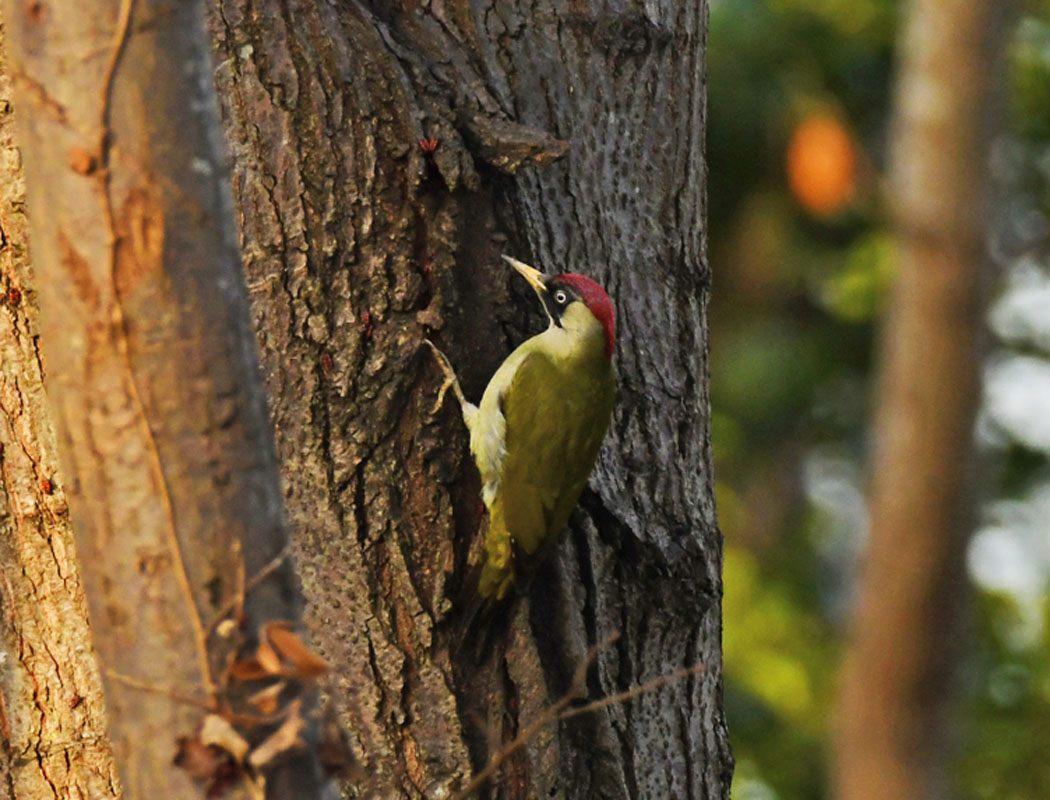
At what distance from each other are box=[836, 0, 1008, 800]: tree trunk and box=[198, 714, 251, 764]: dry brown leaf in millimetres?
826

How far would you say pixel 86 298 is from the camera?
165 cm

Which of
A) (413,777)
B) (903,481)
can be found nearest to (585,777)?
(413,777)

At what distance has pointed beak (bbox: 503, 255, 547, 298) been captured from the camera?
2855 mm

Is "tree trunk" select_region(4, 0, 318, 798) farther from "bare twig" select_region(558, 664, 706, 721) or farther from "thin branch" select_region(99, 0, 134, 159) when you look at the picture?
"bare twig" select_region(558, 664, 706, 721)

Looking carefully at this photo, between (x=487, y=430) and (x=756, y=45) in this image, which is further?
(x=756, y=45)

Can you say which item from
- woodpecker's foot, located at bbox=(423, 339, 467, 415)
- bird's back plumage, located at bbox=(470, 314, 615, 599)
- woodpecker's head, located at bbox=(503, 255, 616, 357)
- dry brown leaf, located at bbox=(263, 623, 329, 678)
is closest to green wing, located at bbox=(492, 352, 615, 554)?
bird's back plumage, located at bbox=(470, 314, 615, 599)

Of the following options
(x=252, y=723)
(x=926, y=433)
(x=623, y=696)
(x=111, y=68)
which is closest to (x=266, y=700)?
(x=252, y=723)

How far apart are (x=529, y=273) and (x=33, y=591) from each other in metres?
1.09

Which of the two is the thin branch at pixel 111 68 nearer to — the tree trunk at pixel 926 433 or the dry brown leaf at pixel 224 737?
the dry brown leaf at pixel 224 737

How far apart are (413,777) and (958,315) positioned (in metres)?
1.24

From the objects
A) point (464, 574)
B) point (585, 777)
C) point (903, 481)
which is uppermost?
point (903, 481)

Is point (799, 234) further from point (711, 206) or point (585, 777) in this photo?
point (585, 777)

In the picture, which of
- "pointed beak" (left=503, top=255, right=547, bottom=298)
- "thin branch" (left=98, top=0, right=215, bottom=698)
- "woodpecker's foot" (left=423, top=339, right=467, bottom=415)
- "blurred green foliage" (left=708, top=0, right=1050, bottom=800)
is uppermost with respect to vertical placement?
"thin branch" (left=98, top=0, right=215, bottom=698)

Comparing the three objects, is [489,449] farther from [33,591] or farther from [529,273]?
[33,591]
